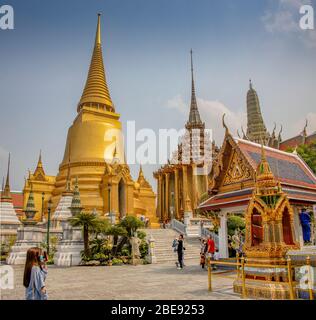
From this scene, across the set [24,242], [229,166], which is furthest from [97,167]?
[229,166]

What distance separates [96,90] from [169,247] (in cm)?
2312

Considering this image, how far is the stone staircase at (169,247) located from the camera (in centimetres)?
1799

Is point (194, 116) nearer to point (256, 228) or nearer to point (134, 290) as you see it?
point (256, 228)

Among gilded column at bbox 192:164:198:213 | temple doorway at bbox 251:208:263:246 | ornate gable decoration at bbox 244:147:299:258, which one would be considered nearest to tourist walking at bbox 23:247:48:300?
ornate gable decoration at bbox 244:147:299:258

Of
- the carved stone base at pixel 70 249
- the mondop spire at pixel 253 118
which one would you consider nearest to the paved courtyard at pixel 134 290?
the carved stone base at pixel 70 249

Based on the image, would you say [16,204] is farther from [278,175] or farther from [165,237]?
[278,175]

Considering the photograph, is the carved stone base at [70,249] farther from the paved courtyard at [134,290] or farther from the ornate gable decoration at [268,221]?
the ornate gable decoration at [268,221]

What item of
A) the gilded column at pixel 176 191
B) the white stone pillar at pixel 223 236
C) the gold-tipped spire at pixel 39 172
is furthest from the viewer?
the gilded column at pixel 176 191

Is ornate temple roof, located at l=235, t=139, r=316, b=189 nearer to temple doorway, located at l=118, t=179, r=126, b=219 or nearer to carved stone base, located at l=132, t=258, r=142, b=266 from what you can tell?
carved stone base, located at l=132, t=258, r=142, b=266

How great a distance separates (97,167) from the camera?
1268 inches

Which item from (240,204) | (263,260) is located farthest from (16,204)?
(263,260)

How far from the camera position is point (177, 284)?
8742 mm

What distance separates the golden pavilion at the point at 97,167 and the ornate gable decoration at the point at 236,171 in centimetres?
1684
